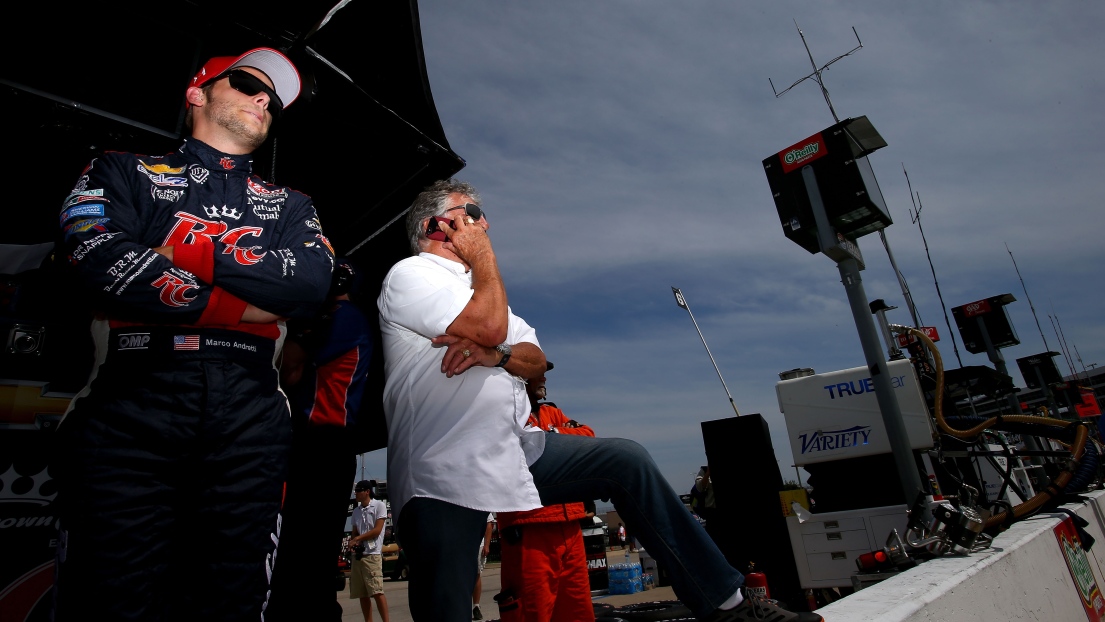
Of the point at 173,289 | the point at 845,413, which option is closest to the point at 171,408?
the point at 173,289

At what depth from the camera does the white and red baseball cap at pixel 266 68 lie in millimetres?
1741

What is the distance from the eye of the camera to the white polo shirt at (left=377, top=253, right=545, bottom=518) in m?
1.42

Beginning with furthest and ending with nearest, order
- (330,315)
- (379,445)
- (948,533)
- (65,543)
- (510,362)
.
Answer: (379,445), (948,533), (330,315), (510,362), (65,543)

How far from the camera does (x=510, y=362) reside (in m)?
1.64

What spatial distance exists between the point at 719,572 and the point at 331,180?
2.75 meters

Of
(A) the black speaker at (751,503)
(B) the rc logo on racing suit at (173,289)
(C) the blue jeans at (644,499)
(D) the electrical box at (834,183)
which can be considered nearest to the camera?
(B) the rc logo on racing suit at (173,289)

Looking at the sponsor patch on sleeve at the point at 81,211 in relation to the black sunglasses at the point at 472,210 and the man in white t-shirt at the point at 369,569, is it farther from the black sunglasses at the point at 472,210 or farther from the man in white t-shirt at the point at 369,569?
the man in white t-shirt at the point at 369,569

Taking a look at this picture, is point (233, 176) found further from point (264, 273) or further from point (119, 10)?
point (119, 10)

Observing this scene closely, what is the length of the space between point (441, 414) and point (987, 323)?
12429 millimetres

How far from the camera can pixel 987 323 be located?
10.4 metres

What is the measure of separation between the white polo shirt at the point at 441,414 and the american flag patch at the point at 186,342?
524 mm

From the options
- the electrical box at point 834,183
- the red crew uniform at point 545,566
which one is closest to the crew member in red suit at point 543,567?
the red crew uniform at point 545,566

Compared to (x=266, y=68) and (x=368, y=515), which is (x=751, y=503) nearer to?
(x=266, y=68)

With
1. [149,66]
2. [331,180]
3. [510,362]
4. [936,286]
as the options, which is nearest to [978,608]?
[510,362]
